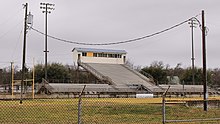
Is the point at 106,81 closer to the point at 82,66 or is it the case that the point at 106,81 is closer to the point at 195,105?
the point at 82,66

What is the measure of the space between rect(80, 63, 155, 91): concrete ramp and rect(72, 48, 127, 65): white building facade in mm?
2275

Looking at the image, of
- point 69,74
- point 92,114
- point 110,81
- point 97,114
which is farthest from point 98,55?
point 92,114

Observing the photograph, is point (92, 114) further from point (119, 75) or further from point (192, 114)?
point (119, 75)

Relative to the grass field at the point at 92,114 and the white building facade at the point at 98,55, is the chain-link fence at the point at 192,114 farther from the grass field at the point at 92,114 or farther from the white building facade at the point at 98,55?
the white building facade at the point at 98,55

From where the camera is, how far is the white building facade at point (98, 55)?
8843 cm

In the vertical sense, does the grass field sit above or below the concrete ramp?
below

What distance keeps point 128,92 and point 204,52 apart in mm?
35803

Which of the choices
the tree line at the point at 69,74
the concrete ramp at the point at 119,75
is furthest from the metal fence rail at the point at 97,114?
the tree line at the point at 69,74

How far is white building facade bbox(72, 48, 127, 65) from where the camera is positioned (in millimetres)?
88431

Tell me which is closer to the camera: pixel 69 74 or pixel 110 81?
pixel 110 81

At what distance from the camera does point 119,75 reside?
79062 mm

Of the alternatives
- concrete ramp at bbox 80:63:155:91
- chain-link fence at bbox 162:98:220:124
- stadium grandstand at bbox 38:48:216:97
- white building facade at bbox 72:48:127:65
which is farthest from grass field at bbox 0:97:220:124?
white building facade at bbox 72:48:127:65

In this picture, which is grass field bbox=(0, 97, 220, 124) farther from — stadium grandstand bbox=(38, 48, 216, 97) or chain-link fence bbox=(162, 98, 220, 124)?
Result: stadium grandstand bbox=(38, 48, 216, 97)

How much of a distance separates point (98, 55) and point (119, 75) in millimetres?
13400
